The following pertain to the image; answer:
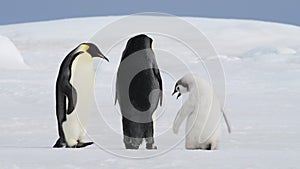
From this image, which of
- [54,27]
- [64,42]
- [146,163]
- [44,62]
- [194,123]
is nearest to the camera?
[146,163]

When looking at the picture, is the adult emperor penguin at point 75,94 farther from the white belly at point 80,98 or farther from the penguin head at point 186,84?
the penguin head at point 186,84

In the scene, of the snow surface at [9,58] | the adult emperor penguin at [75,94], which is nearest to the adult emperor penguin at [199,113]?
the adult emperor penguin at [75,94]

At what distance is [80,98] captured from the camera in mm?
3609

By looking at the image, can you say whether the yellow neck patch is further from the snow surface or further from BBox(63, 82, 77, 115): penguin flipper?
the snow surface

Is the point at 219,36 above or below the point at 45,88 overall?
above

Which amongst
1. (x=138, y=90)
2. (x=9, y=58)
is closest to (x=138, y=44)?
(x=138, y=90)

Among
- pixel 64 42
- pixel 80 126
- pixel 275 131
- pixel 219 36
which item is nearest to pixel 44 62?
pixel 64 42

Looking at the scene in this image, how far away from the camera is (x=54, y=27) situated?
29375mm

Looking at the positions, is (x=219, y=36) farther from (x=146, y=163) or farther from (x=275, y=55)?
(x=146, y=163)

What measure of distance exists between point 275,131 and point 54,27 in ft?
82.7

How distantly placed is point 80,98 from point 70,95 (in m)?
0.22

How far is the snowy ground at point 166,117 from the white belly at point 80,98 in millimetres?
76

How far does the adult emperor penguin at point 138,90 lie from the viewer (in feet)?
10.5

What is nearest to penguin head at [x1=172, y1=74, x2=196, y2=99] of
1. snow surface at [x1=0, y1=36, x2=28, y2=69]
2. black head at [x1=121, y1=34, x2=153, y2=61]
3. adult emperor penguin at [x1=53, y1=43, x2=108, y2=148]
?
black head at [x1=121, y1=34, x2=153, y2=61]
